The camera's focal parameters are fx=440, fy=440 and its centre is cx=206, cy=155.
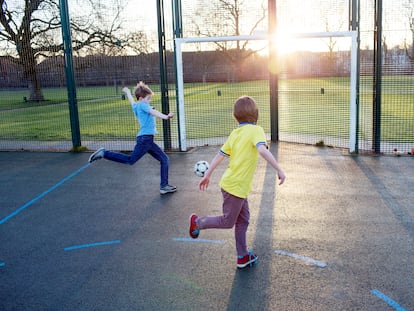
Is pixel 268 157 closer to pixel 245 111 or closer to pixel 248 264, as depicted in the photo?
pixel 245 111

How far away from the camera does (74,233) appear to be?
537cm

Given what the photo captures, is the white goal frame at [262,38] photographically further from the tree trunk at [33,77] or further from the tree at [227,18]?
the tree trunk at [33,77]

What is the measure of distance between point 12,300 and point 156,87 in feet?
23.3

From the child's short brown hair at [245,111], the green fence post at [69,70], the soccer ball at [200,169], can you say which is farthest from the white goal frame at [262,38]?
the child's short brown hair at [245,111]

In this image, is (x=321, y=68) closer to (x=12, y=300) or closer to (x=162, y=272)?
(x=162, y=272)

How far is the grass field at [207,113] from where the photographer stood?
10938 millimetres

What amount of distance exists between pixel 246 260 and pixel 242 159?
100 cm

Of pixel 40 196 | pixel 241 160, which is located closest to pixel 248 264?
pixel 241 160

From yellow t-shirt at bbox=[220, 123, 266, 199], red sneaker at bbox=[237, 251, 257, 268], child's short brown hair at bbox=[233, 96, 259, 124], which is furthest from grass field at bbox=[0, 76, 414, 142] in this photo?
red sneaker at bbox=[237, 251, 257, 268]

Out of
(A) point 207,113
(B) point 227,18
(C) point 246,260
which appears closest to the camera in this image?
(C) point 246,260

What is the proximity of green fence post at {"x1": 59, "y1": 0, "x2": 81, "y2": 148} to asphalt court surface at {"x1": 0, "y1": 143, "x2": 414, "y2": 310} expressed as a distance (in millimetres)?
2880

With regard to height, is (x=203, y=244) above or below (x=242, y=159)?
below

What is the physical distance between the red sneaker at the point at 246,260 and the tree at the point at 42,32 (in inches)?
308

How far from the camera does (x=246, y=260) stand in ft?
14.0
